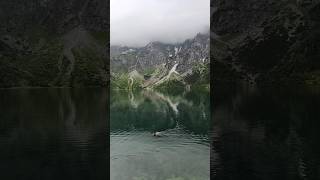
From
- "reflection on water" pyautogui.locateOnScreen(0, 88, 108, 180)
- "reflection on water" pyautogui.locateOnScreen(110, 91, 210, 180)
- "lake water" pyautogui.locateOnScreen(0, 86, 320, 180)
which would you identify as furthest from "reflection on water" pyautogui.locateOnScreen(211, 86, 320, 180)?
"reflection on water" pyautogui.locateOnScreen(0, 88, 108, 180)

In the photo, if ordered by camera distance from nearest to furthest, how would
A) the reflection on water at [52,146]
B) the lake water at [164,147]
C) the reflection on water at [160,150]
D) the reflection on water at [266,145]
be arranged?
the reflection on water at [266,145] → the reflection on water at [52,146] → the lake water at [164,147] → the reflection on water at [160,150]

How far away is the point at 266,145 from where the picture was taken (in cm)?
4622

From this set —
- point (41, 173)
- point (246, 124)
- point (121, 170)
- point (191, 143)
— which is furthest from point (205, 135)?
point (41, 173)

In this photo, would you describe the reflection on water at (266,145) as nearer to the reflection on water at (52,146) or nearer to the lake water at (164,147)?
the lake water at (164,147)

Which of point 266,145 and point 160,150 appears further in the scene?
point 160,150

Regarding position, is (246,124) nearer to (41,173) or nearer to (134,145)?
(134,145)

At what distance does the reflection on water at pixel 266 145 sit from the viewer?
3416cm

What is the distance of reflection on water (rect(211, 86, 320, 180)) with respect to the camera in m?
34.2

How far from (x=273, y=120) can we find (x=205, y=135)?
1514cm

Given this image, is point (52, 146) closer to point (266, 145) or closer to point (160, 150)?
point (160, 150)

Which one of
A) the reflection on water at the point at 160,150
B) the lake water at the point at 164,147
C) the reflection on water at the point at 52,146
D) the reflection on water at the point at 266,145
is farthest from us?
the reflection on water at the point at 160,150

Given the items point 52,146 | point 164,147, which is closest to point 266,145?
point 164,147

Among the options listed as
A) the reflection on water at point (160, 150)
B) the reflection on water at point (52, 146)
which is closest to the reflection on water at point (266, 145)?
the reflection on water at point (160, 150)

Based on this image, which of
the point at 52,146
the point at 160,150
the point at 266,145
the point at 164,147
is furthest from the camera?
the point at 164,147
